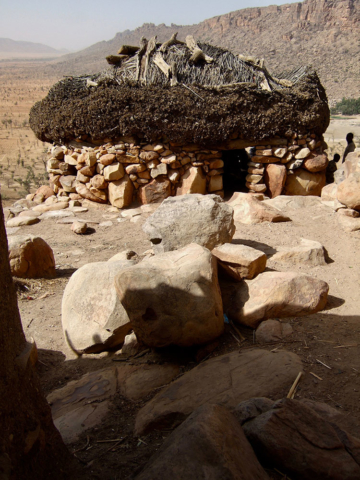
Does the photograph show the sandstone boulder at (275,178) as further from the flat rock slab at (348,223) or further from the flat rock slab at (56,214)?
the flat rock slab at (56,214)

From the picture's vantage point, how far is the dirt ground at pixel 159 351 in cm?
212

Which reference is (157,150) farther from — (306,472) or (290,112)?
(306,472)

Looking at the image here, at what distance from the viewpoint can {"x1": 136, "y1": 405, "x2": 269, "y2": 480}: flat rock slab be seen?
1401mm

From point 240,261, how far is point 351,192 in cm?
267

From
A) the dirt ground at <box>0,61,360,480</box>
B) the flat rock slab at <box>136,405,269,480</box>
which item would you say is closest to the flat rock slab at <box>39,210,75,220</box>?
the dirt ground at <box>0,61,360,480</box>

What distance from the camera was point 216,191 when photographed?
8.06m

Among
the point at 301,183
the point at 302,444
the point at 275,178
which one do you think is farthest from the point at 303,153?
the point at 302,444

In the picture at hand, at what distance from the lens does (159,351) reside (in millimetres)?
3258

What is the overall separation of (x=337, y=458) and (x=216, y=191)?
6.79 meters

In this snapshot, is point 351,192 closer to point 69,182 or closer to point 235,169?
point 235,169

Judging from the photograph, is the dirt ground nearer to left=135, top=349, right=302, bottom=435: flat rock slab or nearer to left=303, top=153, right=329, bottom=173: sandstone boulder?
left=135, top=349, right=302, bottom=435: flat rock slab

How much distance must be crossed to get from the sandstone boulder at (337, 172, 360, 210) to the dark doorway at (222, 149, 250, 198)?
355 centimetres

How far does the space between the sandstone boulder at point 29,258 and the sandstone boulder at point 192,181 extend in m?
3.47

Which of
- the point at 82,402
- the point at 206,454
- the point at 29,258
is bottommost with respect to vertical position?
the point at 82,402
